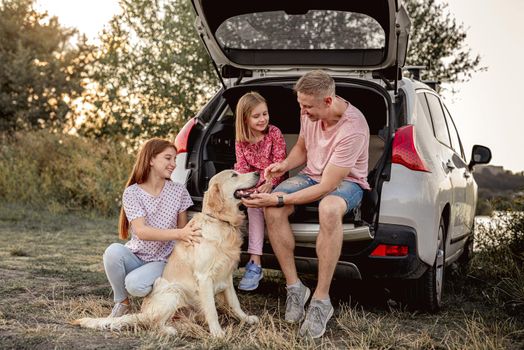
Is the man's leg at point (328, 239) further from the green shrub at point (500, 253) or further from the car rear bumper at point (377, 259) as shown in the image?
the green shrub at point (500, 253)

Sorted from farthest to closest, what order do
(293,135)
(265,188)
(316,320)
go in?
(293,135) < (265,188) < (316,320)

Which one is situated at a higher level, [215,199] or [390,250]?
[215,199]

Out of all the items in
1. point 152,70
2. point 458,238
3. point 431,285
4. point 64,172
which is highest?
point 431,285

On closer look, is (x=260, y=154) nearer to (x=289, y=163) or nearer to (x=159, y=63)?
(x=289, y=163)

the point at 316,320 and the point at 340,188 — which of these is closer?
the point at 316,320

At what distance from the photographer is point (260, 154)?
4.92m

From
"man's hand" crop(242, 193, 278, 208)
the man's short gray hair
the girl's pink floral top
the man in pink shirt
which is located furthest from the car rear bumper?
the man's short gray hair

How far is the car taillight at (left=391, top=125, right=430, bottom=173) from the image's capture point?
14.3ft

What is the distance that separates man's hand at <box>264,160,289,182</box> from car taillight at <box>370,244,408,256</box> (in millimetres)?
892

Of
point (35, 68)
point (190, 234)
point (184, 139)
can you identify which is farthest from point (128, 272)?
point (35, 68)

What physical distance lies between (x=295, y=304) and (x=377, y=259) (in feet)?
1.98

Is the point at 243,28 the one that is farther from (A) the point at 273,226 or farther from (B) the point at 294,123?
(A) the point at 273,226

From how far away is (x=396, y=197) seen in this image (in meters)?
4.26

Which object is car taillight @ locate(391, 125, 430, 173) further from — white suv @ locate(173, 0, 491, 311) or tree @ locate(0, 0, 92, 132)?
tree @ locate(0, 0, 92, 132)
